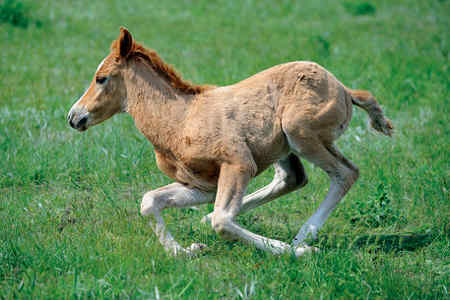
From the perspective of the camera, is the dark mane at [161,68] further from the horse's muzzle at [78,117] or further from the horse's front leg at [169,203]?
the horse's front leg at [169,203]

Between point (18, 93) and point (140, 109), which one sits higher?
point (140, 109)

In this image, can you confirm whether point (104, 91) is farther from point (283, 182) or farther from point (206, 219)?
point (283, 182)

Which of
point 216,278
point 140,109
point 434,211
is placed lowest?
point 434,211

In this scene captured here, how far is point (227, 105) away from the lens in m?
5.05

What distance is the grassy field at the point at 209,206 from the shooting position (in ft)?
14.0

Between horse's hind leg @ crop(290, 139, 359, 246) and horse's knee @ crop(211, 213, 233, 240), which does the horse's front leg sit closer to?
horse's knee @ crop(211, 213, 233, 240)

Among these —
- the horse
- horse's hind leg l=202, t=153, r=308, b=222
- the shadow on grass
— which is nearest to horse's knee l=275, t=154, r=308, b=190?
horse's hind leg l=202, t=153, r=308, b=222

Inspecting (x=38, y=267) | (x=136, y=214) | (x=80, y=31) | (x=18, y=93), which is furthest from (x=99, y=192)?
(x=80, y=31)

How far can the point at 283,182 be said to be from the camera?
5.63 m

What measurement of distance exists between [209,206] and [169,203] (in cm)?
93

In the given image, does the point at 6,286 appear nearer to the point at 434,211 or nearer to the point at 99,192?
the point at 99,192

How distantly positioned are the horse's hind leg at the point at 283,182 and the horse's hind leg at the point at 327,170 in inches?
18.0

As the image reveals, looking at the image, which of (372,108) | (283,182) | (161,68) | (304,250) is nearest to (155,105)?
(161,68)

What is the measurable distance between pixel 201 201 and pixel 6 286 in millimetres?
1750
